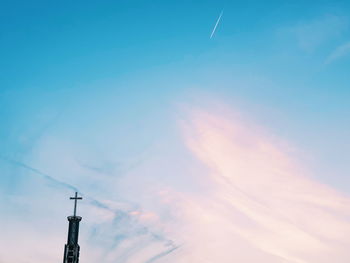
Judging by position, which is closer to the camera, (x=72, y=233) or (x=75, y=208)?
(x=72, y=233)

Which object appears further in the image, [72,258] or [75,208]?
[75,208]

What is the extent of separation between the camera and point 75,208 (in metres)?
48.7

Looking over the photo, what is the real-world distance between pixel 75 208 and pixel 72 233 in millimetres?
4032

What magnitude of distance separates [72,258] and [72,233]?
8.90ft

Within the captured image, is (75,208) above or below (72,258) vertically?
above

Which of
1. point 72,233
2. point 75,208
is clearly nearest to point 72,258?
point 72,233

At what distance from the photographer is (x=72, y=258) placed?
43.9 m

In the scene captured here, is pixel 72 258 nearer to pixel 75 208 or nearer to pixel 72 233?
pixel 72 233

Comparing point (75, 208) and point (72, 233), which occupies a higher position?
point (75, 208)

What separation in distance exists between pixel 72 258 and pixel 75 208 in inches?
258
